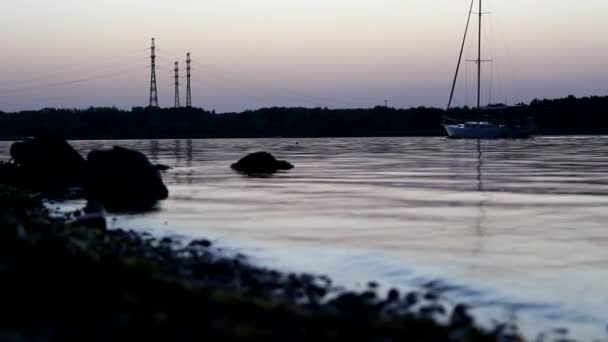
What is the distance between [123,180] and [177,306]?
2098 centimetres

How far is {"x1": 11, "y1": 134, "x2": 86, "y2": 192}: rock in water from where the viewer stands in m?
37.3

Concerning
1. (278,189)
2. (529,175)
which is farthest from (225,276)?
(529,175)

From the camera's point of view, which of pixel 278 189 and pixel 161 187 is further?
pixel 278 189

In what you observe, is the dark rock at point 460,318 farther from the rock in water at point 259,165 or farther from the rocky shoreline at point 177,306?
the rock in water at point 259,165

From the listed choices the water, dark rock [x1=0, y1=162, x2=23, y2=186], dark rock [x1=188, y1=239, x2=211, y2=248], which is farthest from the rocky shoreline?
dark rock [x1=0, y1=162, x2=23, y2=186]

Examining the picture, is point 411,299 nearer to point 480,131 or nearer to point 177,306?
point 177,306

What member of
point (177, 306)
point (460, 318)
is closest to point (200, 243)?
point (460, 318)

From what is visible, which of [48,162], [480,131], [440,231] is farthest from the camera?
[480,131]

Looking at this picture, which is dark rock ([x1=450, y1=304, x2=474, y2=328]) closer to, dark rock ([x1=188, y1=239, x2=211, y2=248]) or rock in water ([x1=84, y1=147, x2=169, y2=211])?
dark rock ([x1=188, y1=239, x2=211, y2=248])

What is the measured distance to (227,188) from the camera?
108 ft

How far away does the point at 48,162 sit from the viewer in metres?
38.2

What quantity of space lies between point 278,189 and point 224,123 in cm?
12781

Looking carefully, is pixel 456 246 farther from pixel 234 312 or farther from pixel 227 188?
pixel 227 188

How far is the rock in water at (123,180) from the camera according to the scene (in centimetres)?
2872
